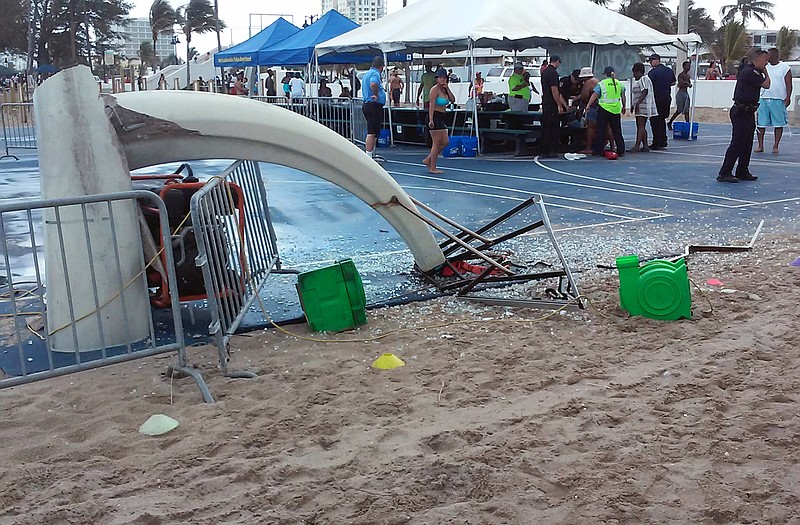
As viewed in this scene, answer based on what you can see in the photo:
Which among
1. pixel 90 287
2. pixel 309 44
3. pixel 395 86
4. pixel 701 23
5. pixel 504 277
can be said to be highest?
pixel 701 23

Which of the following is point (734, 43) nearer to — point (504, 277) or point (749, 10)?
point (749, 10)

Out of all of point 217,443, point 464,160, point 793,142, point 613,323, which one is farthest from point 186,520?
point 793,142

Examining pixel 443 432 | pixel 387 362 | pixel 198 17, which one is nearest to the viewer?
pixel 443 432

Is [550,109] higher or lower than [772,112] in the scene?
higher

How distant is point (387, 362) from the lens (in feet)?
16.5

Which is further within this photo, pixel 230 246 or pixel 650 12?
pixel 650 12

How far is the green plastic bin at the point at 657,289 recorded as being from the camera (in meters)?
5.72

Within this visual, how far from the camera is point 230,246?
552 centimetres

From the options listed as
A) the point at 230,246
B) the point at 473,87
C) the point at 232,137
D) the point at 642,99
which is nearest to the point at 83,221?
the point at 230,246

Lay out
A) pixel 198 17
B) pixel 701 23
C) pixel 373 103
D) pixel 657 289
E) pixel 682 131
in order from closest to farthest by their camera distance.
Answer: pixel 657 289 < pixel 373 103 < pixel 682 131 < pixel 701 23 < pixel 198 17

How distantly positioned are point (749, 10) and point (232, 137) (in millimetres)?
72077

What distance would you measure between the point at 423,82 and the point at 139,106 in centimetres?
1555

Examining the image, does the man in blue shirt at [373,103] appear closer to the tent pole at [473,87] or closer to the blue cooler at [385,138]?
the tent pole at [473,87]

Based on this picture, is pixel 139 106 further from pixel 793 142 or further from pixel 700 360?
pixel 793 142
